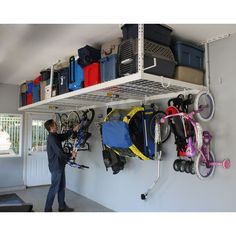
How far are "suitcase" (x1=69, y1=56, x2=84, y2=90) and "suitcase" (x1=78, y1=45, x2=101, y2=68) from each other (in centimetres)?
23

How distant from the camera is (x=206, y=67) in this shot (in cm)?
288

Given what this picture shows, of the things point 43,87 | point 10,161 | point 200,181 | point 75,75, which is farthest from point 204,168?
point 10,161

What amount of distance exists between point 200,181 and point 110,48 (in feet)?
6.43

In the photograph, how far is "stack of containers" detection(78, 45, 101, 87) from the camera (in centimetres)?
306

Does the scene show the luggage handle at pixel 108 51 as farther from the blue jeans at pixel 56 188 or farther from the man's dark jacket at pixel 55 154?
the blue jeans at pixel 56 188

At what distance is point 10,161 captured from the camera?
5.95m

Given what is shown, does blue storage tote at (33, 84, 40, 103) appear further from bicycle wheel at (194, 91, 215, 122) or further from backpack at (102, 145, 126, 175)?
bicycle wheel at (194, 91, 215, 122)

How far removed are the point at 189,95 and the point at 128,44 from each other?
1004 millimetres

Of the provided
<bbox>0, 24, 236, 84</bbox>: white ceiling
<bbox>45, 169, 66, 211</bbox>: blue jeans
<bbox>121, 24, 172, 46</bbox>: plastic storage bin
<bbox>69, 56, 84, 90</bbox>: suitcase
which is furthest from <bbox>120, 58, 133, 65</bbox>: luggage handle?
<bbox>45, 169, 66, 211</bbox>: blue jeans

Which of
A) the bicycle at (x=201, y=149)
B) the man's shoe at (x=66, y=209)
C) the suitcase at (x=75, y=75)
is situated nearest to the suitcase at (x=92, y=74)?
the suitcase at (x=75, y=75)

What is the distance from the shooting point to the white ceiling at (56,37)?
2.66m

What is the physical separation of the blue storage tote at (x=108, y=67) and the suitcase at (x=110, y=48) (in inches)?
3.4
